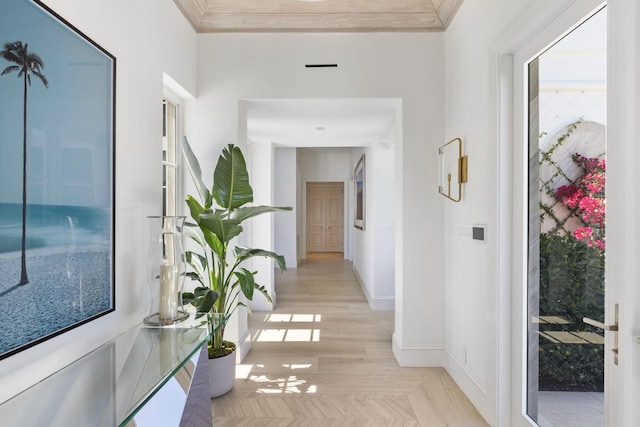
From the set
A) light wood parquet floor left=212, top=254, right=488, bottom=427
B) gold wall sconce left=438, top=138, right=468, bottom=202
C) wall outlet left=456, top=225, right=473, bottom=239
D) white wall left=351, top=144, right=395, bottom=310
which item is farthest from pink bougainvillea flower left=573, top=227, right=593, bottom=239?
white wall left=351, top=144, right=395, bottom=310

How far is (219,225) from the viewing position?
2266 mm

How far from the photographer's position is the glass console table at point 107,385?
3.00 ft

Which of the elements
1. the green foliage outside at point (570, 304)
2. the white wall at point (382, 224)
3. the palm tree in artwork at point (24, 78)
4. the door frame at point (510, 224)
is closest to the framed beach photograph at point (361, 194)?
the white wall at point (382, 224)

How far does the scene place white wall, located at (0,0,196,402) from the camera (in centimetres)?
149

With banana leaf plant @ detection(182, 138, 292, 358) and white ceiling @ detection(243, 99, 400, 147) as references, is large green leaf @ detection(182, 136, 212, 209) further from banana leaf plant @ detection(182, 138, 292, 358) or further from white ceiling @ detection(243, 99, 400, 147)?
white ceiling @ detection(243, 99, 400, 147)

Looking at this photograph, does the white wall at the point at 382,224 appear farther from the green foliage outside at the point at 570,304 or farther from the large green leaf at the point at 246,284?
the green foliage outside at the point at 570,304

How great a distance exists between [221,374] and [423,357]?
64.6 inches

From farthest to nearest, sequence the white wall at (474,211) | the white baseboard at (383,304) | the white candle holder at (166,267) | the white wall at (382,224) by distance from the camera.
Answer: the white wall at (382,224)
the white baseboard at (383,304)
the white wall at (474,211)
the white candle holder at (166,267)

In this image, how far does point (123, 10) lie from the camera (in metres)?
1.92

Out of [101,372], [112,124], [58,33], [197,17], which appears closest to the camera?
[101,372]

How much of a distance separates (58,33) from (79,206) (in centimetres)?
69

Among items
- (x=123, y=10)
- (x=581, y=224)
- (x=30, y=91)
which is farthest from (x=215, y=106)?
(x=581, y=224)

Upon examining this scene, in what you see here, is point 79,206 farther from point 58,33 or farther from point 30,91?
point 58,33

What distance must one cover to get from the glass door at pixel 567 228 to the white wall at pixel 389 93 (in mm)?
1087
